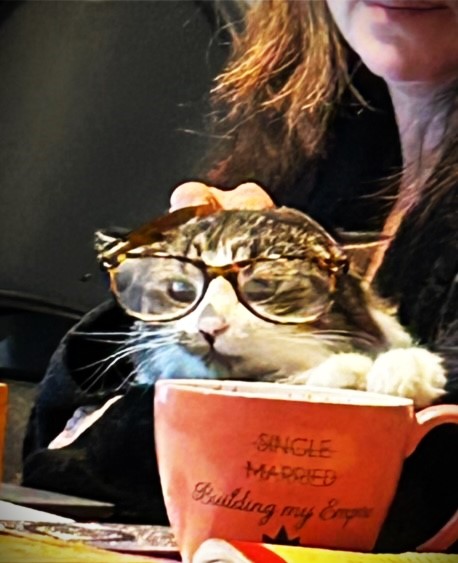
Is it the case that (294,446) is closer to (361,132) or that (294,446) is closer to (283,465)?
(283,465)

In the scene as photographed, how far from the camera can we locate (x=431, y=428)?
0.49 meters

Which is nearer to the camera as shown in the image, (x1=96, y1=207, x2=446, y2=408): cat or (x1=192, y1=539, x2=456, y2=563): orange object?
(x1=192, y1=539, x2=456, y2=563): orange object

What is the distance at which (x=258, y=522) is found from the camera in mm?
456

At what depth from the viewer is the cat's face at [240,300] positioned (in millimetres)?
547

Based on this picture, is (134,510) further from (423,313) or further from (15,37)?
(15,37)

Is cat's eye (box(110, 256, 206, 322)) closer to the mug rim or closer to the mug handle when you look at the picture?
the mug rim

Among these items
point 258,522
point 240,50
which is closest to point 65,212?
point 240,50

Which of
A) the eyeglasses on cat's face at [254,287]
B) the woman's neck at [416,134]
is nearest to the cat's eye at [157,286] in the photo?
the eyeglasses on cat's face at [254,287]

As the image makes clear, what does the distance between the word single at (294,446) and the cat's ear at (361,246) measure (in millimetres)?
137

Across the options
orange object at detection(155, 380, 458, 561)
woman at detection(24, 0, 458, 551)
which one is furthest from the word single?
woman at detection(24, 0, 458, 551)

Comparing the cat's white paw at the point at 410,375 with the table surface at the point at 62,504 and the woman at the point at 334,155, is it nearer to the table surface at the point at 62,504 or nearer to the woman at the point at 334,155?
the woman at the point at 334,155

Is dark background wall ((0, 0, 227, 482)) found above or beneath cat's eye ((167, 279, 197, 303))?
above

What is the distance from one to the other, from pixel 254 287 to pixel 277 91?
14 cm

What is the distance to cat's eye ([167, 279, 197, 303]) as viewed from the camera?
555 millimetres
